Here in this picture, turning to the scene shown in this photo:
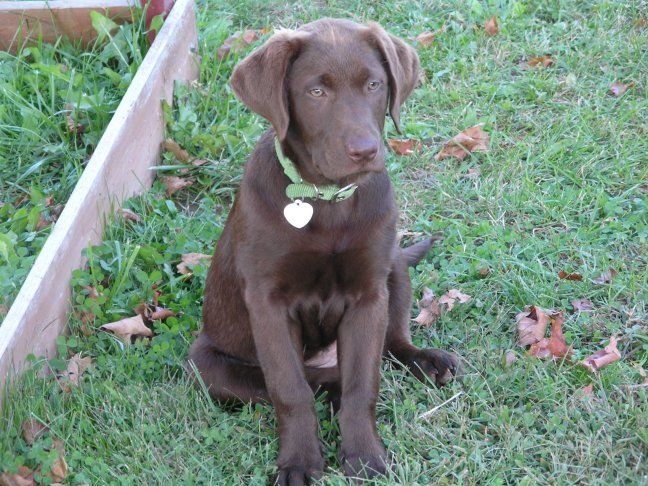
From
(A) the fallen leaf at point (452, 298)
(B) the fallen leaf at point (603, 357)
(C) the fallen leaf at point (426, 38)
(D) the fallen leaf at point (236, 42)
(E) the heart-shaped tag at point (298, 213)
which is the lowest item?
(A) the fallen leaf at point (452, 298)

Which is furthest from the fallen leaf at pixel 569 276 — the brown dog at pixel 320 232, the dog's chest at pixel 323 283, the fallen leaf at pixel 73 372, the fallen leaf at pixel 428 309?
the fallen leaf at pixel 73 372

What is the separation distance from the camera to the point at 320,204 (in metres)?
3.29

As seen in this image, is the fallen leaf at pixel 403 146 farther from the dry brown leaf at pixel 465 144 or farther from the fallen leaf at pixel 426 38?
the fallen leaf at pixel 426 38

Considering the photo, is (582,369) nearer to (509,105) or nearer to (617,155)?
(617,155)

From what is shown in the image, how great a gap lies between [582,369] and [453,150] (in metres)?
1.70

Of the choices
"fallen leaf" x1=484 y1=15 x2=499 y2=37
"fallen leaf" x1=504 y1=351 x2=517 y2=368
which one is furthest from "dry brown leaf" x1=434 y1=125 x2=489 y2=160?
"fallen leaf" x1=504 y1=351 x2=517 y2=368

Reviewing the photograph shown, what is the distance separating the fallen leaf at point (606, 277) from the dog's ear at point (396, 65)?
4.19 feet

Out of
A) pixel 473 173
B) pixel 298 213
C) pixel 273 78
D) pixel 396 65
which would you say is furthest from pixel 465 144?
pixel 273 78

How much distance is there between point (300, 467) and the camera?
3.17 metres

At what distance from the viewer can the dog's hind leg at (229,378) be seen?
3.56 metres

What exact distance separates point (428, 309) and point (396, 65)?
1202 millimetres

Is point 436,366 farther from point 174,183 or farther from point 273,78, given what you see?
point 174,183

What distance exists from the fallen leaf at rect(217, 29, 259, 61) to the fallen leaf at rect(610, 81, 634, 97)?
206cm

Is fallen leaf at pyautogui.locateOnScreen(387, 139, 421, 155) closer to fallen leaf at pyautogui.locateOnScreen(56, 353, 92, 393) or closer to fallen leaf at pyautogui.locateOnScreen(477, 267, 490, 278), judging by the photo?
fallen leaf at pyautogui.locateOnScreen(477, 267, 490, 278)
